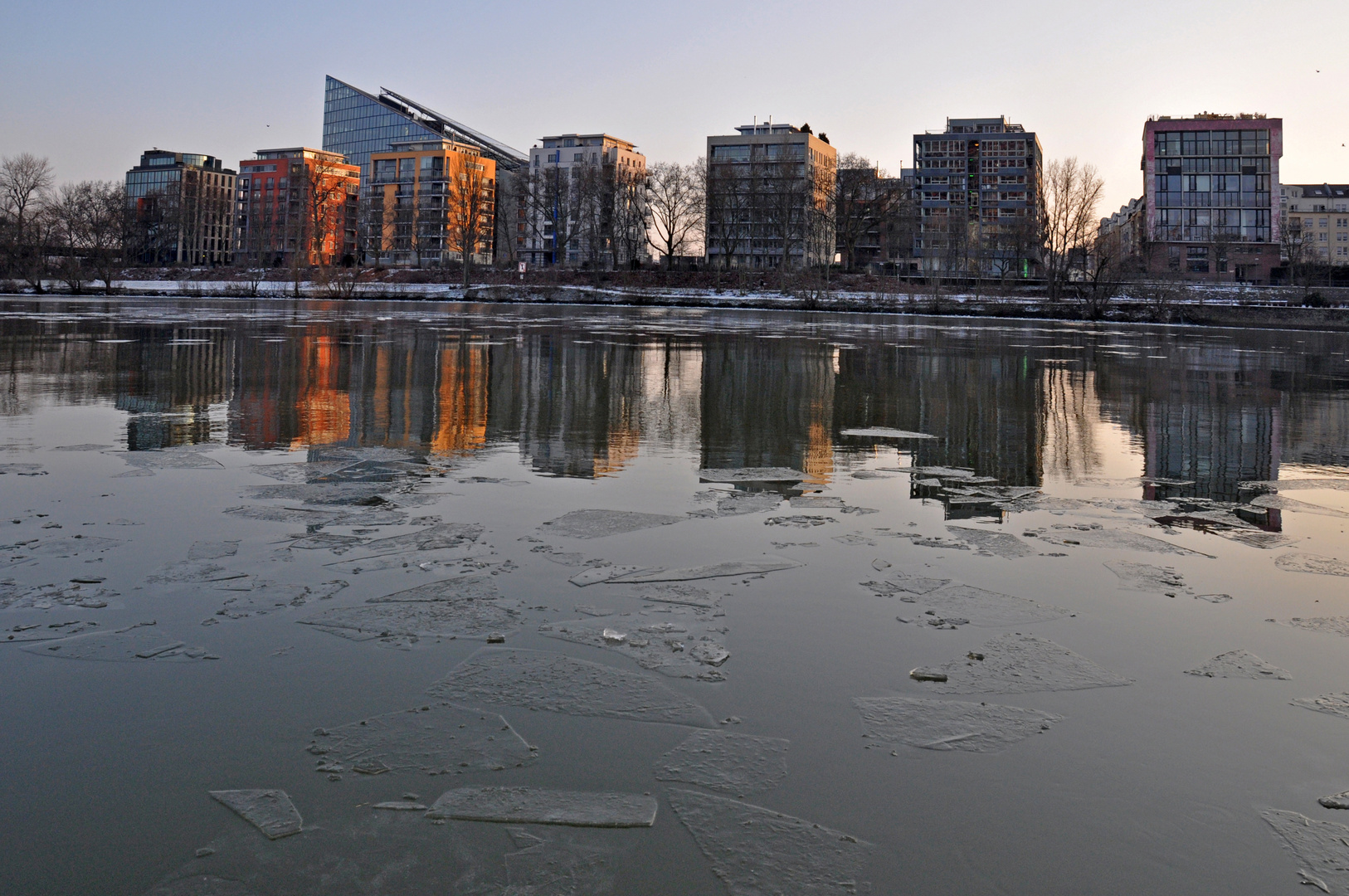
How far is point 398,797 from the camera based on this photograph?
113 inches

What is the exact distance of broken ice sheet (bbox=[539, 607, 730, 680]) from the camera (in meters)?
3.92

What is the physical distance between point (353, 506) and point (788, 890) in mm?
4678

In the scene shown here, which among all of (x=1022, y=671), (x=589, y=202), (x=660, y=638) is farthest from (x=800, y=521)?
(x=589, y=202)

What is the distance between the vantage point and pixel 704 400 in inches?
501

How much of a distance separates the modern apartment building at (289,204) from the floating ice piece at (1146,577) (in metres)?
114

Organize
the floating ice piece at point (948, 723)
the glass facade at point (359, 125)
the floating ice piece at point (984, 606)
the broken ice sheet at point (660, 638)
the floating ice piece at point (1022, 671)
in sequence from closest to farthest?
the floating ice piece at point (948, 723) < the floating ice piece at point (1022, 671) < the broken ice sheet at point (660, 638) < the floating ice piece at point (984, 606) < the glass facade at point (359, 125)

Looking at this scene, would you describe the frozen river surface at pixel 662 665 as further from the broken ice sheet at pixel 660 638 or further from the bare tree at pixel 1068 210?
the bare tree at pixel 1068 210

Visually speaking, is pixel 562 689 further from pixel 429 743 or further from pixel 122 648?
pixel 122 648

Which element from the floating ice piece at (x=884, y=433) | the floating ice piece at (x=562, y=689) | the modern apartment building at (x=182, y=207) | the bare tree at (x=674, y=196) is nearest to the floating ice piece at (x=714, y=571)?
the floating ice piece at (x=562, y=689)

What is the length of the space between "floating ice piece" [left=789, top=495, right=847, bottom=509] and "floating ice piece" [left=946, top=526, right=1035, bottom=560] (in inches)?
33.4

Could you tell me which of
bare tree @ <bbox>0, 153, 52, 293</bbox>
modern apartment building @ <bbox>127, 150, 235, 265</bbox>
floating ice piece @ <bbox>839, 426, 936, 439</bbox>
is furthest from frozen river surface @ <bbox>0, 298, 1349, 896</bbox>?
modern apartment building @ <bbox>127, 150, 235, 265</bbox>

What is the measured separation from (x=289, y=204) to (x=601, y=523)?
143m

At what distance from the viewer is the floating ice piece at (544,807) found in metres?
2.78

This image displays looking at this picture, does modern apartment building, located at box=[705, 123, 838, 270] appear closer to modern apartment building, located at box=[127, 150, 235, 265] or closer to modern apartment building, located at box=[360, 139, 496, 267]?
modern apartment building, located at box=[360, 139, 496, 267]
